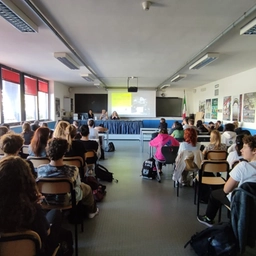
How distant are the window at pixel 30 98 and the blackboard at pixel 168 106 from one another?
287 inches

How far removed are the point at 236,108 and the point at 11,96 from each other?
7.94 m

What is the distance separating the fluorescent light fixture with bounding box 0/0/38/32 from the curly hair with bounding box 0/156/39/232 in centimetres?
233

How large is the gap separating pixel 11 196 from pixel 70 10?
9.14 ft

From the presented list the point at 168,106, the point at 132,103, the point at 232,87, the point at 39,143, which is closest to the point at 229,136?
the point at 232,87

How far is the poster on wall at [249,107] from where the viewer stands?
689 cm

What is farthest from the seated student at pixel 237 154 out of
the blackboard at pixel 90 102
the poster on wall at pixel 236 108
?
the blackboard at pixel 90 102

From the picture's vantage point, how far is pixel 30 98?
8.86m

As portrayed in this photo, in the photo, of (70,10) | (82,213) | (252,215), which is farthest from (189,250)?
(70,10)

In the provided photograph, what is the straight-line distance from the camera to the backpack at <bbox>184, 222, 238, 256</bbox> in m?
1.92

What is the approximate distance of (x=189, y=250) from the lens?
90.9 inches

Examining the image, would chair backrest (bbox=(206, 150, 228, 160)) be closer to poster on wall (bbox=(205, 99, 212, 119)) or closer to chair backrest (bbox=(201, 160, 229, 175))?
chair backrest (bbox=(201, 160, 229, 175))

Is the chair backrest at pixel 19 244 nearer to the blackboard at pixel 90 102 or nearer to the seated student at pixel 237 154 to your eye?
the seated student at pixel 237 154

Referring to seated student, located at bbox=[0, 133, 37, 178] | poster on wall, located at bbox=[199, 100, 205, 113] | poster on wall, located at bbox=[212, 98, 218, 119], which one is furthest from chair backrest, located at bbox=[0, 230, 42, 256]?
poster on wall, located at bbox=[199, 100, 205, 113]

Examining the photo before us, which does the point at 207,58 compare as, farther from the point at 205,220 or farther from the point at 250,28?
the point at 205,220
